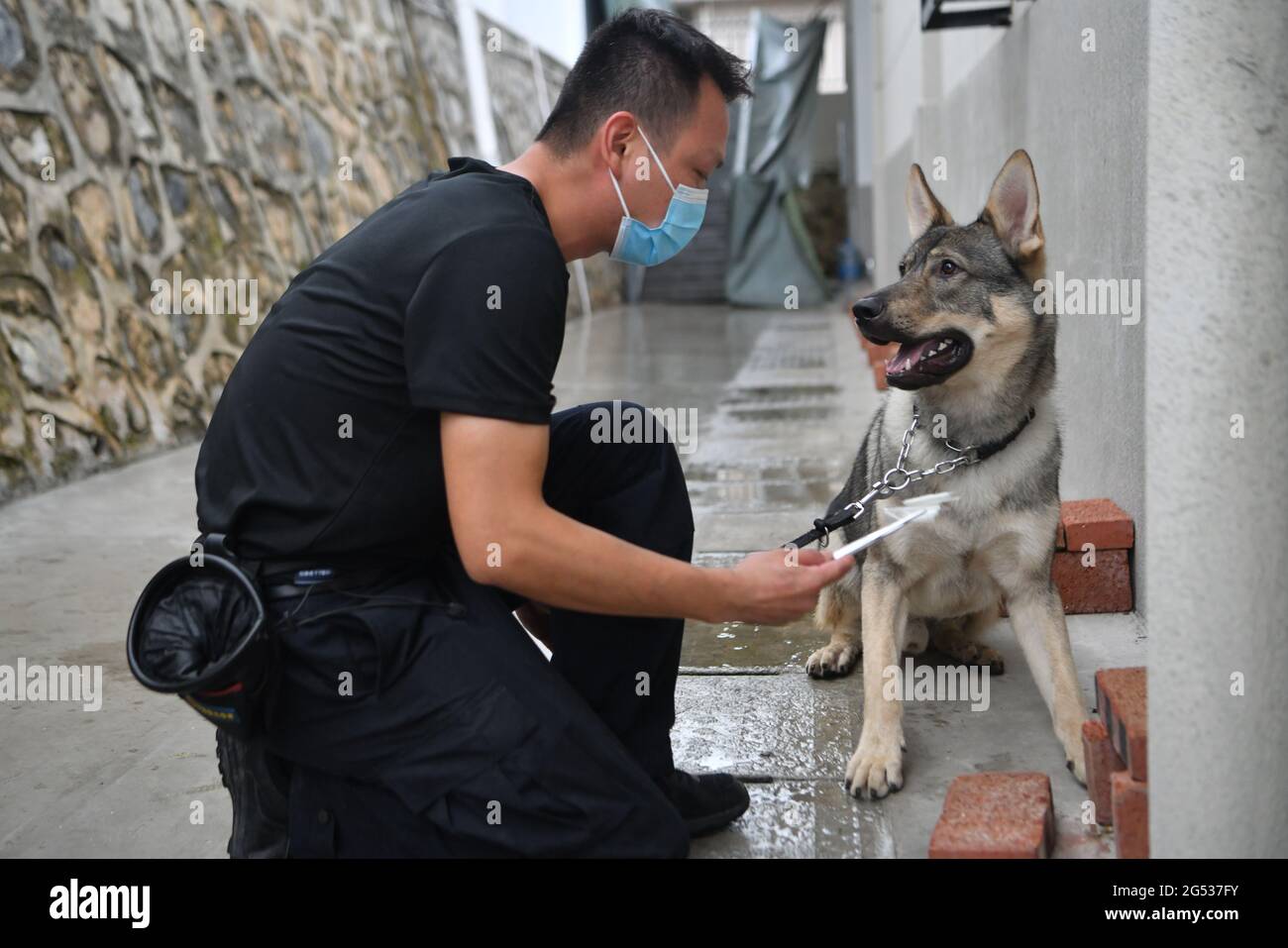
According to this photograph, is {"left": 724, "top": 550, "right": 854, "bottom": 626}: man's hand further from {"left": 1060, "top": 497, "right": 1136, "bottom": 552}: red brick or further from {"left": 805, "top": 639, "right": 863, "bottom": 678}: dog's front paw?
{"left": 1060, "top": 497, "right": 1136, "bottom": 552}: red brick

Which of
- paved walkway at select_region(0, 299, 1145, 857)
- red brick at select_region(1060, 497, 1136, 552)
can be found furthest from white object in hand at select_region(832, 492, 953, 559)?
red brick at select_region(1060, 497, 1136, 552)

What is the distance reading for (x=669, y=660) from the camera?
8.82ft

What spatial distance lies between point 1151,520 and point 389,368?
135 cm

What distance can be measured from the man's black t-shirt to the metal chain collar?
46.3 inches

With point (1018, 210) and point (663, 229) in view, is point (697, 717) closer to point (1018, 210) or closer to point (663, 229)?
point (663, 229)

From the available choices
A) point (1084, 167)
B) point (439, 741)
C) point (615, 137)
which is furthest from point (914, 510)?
point (1084, 167)

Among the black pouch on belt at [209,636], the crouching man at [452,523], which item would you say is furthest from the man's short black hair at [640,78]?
the black pouch on belt at [209,636]

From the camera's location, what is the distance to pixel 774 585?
2281 millimetres

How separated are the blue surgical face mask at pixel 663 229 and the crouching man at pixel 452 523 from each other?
0.02 meters

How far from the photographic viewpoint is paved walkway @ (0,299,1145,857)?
2688mm

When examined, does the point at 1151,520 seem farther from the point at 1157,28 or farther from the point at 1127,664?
the point at 1127,664

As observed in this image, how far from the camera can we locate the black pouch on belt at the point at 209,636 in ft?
7.08
